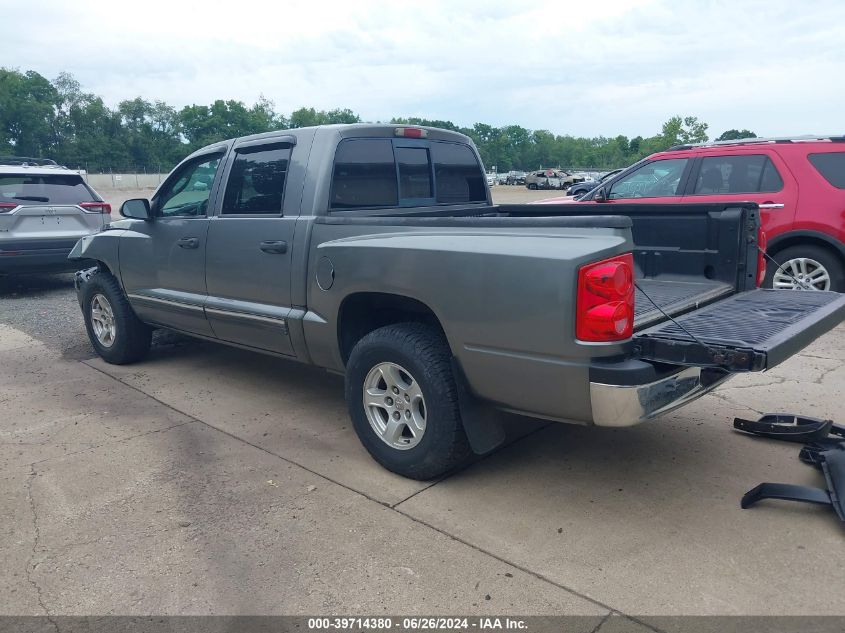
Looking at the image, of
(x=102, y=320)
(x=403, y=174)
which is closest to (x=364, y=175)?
(x=403, y=174)

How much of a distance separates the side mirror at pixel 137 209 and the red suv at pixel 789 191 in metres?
5.58

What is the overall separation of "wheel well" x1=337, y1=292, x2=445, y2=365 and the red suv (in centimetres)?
449

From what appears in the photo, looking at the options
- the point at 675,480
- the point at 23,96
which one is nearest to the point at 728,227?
the point at 675,480

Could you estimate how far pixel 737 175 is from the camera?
7656 mm

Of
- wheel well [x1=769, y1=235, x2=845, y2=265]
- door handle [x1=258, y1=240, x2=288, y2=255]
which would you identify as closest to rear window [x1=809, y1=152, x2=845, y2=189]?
wheel well [x1=769, y1=235, x2=845, y2=265]

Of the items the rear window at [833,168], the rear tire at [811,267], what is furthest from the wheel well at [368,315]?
the rear window at [833,168]

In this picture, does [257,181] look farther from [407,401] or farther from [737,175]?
[737,175]

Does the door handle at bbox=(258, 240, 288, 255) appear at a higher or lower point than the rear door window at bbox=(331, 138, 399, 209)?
lower

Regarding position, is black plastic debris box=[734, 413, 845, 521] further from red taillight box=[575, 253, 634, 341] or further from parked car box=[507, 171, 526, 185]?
parked car box=[507, 171, 526, 185]

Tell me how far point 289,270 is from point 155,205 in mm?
1901

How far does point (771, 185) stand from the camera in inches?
291

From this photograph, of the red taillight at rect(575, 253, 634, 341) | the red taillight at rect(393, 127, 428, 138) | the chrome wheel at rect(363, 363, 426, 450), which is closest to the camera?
the red taillight at rect(575, 253, 634, 341)

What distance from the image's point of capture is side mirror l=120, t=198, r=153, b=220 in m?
5.41

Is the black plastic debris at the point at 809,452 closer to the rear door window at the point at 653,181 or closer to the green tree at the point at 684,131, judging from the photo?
the rear door window at the point at 653,181
